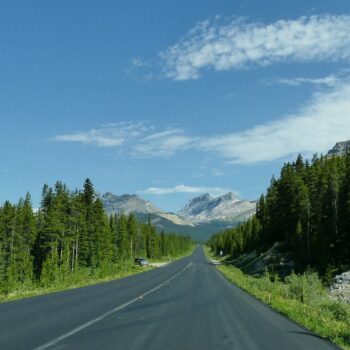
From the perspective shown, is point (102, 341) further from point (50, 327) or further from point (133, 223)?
point (133, 223)

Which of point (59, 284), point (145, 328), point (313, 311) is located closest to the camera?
point (145, 328)

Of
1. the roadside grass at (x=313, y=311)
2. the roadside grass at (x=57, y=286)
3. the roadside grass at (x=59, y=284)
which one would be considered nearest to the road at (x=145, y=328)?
the roadside grass at (x=313, y=311)

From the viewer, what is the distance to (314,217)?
76.9m

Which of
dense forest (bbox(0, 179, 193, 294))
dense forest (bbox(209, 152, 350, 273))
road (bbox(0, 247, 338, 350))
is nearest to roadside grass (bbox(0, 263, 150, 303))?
road (bbox(0, 247, 338, 350))

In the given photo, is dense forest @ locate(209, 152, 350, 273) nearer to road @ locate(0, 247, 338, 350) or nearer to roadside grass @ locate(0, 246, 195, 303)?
roadside grass @ locate(0, 246, 195, 303)

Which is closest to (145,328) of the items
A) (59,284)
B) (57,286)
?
(57,286)

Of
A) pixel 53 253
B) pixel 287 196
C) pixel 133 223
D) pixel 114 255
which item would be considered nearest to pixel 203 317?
pixel 53 253

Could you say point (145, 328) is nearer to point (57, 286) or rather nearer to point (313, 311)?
point (313, 311)

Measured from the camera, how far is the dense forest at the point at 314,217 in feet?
202

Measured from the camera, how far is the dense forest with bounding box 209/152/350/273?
61688 millimetres

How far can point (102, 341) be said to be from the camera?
36.4ft

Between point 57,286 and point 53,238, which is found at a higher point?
point 53,238

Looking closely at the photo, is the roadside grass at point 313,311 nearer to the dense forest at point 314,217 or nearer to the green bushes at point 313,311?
the green bushes at point 313,311

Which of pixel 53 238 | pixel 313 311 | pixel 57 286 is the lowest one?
pixel 313 311
